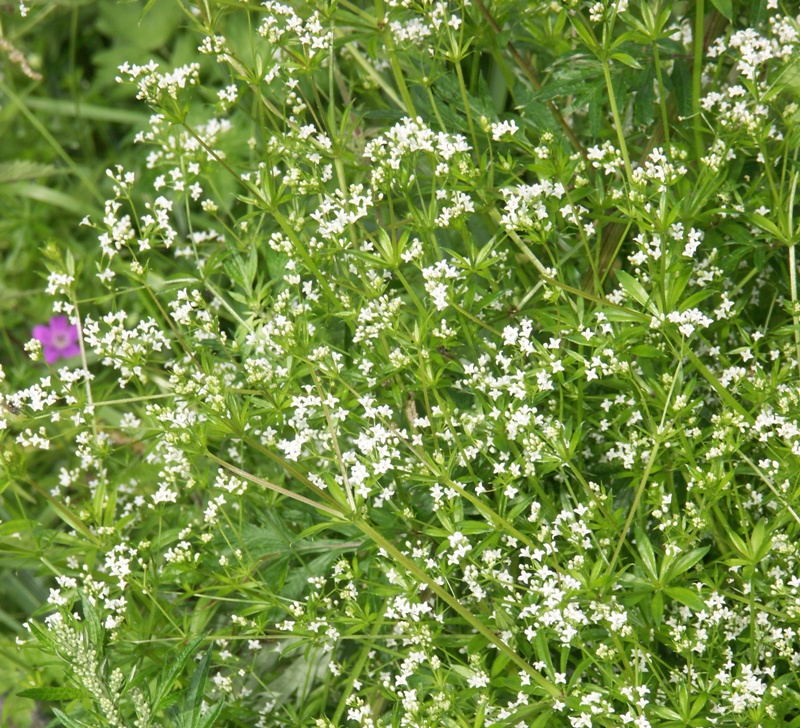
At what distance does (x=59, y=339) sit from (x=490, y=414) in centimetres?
230

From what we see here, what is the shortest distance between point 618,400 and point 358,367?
21.0 inches

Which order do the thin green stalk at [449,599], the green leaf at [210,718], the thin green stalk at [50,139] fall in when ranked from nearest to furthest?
the thin green stalk at [449,599] → the green leaf at [210,718] → the thin green stalk at [50,139]

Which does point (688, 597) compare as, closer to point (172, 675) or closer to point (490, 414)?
point (490, 414)

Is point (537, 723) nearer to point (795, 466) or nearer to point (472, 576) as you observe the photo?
point (472, 576)

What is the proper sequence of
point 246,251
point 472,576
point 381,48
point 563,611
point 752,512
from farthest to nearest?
1. point 381,48
2. point 246,251
3. point 752,512
4. point 472,576
5. point 563,611

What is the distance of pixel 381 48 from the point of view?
7.82ft

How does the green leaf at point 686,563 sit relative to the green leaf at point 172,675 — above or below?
above

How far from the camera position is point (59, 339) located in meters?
3.43

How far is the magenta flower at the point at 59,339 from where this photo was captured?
3301mm

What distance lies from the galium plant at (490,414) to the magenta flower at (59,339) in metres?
1.29

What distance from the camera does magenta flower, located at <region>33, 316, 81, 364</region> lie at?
10.8ft

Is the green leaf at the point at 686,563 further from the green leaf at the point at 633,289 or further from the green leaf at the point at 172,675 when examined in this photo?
the green leaf at the point at 172,675

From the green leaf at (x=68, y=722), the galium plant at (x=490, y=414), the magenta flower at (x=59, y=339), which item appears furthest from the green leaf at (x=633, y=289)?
the magenta flower at (x=59, y=339)

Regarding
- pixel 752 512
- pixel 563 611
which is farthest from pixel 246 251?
pixel 752 512
